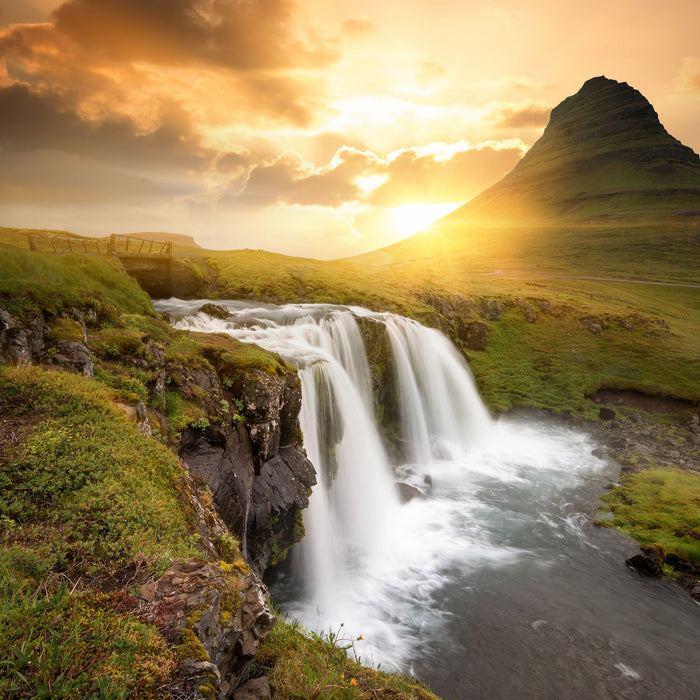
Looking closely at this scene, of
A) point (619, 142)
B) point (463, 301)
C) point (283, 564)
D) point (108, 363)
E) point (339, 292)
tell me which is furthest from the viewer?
point (619, 142)

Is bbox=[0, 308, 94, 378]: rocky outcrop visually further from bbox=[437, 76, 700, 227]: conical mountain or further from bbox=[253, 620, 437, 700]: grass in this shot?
bbox=[437, 76, 700, 227]: conical mountain

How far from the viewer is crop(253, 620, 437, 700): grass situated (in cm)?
473

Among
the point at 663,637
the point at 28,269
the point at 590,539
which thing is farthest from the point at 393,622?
the point at 28,269

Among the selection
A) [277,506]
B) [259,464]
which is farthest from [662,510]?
[259,464]

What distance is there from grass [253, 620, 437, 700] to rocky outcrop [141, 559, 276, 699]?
16.0 inches

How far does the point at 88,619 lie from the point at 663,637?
53.1 feet

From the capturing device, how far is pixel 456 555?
15.9 metres

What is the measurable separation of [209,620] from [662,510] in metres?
21.7

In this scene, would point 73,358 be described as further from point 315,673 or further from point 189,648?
point 315,673

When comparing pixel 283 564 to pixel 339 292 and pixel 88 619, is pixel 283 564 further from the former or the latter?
pixel 339 292

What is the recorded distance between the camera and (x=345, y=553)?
15.6 m

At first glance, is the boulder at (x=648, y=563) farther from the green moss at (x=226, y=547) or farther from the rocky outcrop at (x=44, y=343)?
the rocky outcrop at (x=44, y=343)

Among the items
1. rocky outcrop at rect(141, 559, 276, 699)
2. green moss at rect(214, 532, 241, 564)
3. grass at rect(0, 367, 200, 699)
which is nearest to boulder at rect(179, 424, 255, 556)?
green moss at rect(214, 532, 241, 564)

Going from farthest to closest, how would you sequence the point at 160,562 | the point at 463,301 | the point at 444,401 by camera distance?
the point at 463,301 < the point at 444,401 < the point at 160,562
